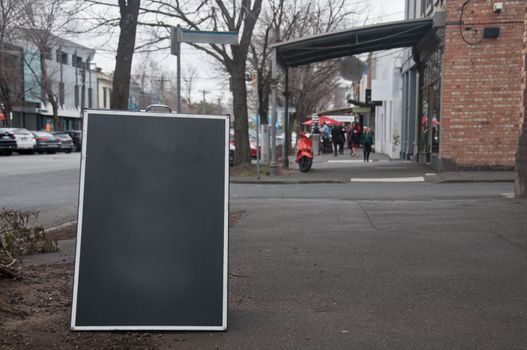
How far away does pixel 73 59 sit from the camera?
65.6 metres

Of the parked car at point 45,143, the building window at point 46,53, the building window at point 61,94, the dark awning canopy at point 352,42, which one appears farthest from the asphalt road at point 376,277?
the building window at point 61,94

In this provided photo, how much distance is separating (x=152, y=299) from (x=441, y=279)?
2750mm

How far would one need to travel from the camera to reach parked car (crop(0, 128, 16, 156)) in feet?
115

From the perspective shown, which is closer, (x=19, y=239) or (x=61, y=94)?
(x=19, y=239)

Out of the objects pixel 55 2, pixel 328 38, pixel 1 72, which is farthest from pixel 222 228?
pixel 1 72

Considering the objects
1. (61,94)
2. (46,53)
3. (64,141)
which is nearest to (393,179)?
(64,141)

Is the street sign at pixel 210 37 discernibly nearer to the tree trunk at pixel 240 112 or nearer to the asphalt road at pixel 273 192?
the asphalt road at pixel 273 192

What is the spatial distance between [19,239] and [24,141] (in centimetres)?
3206

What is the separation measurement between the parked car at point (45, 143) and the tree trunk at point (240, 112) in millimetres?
21709

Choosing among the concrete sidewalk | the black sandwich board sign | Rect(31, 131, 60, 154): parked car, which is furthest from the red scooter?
Rect(31, 131, 60, 154): parked car

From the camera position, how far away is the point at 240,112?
21.5 meters

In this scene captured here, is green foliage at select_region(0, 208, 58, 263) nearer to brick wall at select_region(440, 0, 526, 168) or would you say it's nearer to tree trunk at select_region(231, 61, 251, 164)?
brick wall at select_region(440, 0, 526, 168)

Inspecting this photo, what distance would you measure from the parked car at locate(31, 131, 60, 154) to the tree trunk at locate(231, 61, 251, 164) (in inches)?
855

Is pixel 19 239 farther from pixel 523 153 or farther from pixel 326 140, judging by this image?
pixel 326 140
